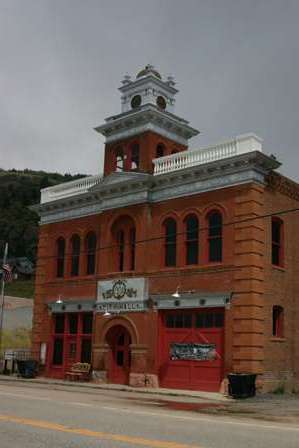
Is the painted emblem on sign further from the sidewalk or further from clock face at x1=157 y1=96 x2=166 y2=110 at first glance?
clock face at x1=157 y1=96 x2=166 y2=110

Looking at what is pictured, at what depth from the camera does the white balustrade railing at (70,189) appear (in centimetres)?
→ 3225

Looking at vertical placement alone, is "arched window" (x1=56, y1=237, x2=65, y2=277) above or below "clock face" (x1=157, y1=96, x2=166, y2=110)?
below

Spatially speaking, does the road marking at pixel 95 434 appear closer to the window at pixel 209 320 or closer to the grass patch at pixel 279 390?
the window at pixel 209 320

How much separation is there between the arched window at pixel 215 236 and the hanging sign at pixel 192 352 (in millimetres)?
3575

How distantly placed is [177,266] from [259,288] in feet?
13.9

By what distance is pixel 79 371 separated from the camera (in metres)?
29.5

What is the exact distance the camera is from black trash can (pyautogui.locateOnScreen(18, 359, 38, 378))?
102 feet

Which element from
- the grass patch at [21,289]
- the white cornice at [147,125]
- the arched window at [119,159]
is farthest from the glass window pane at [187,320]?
the grass patch at [21,289]

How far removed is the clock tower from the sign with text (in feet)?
18.0

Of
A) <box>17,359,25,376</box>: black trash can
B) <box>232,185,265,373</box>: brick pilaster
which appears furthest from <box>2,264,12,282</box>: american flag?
<box>232,185,265,373</box>: brick pilaster

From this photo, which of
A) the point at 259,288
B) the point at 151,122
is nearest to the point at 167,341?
the point at 259,288

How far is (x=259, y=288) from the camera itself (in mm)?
23625

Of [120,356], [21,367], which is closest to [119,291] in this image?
[120,356]

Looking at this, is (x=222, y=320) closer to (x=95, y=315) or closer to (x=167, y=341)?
(x=167, y=341)
